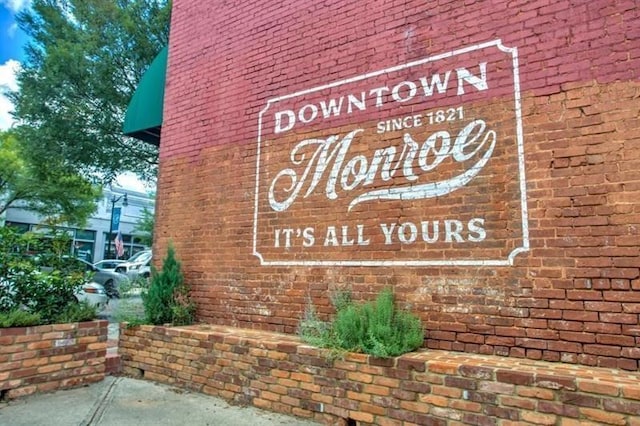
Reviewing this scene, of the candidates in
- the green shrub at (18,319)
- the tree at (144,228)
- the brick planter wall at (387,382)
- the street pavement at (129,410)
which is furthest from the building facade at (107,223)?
the brick planter wall at (387,382)

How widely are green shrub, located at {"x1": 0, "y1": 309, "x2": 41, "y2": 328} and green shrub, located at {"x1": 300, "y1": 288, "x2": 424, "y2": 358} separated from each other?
291 cm

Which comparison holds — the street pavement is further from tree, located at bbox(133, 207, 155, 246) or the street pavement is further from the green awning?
tree, located at bbox(133, 207, 155, 246)

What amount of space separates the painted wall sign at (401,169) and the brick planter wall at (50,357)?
217 cm

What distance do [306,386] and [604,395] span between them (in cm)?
235

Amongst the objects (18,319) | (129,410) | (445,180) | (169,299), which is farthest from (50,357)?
(445,180)

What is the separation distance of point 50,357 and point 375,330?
3510mm

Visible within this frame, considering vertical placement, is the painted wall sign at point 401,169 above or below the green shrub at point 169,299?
above

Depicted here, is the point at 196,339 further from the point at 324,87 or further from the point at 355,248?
the point at 324,87

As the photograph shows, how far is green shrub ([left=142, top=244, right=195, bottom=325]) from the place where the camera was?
570 centimetres

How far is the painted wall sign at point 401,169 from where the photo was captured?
12.8ft

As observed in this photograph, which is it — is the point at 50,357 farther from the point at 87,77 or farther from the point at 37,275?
the point at 87,77

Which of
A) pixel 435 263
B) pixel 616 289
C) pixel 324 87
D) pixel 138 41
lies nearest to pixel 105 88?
pixel 138 41

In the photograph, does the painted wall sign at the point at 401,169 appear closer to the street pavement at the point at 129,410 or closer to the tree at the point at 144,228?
the street pavement at the point at 129,410

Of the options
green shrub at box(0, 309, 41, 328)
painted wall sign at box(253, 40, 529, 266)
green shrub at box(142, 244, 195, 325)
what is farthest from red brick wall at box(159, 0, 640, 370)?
green shrub at box(0, 309, 41, 328)
